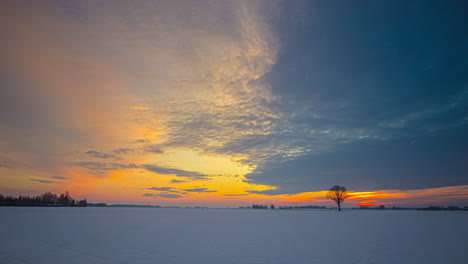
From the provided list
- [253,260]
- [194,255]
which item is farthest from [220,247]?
[253,260]

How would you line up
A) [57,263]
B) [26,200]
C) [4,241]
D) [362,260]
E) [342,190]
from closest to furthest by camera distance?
1. [57,263]
2. [362,260]
3. [4,241]
4. [342,190]
5. [26,200]

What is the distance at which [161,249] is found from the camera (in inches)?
632

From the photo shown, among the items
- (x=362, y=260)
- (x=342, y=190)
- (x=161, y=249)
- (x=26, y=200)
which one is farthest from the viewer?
(x=26, y=200)

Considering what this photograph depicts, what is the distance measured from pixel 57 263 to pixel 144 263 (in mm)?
4281

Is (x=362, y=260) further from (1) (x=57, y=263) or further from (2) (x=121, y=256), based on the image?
(1) (x=57, y=263)

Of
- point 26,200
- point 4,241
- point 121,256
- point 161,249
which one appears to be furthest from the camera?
point 26,200

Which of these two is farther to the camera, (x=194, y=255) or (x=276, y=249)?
(x=276, y=249)

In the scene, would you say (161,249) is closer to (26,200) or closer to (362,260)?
(362,260)

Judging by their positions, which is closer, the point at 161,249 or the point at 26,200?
the point at 161,249

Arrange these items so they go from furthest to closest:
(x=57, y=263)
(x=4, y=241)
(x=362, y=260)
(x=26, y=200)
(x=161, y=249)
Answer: (x=26, y=200) → (x=4, y=241) → (x=161, y=249) → (x=362, y=260) → (x=57, y=263)

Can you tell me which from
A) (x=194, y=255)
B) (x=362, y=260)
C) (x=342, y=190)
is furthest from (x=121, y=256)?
(x=342, y=190)

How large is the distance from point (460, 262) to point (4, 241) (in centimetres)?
2950

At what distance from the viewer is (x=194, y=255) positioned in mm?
14312

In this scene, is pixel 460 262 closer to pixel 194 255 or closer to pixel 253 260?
pixel 253 260
